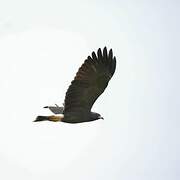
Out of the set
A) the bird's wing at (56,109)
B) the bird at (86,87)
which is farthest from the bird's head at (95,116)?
the bird's wing at (56,109)

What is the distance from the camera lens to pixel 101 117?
28.1 metres

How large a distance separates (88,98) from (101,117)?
111 cm

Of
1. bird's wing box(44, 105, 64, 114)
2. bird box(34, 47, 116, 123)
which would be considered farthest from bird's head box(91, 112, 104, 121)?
bird's wing box(44, 105, 64, 114)

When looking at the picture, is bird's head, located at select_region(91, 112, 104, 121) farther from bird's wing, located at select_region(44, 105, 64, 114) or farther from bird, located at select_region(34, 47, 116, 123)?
bird's wing, located at select_region(44, 105, 64, 114)

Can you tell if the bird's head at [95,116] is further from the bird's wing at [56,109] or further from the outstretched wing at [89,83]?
the bird's wing at [56,109]

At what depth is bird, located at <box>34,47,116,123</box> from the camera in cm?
2664

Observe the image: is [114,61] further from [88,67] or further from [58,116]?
Answer: [58,116]

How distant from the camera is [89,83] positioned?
88.4 ft

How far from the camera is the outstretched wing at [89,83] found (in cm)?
2663

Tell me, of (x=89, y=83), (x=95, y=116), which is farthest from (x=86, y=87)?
(x=95, y=116)

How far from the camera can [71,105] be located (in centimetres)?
2712
